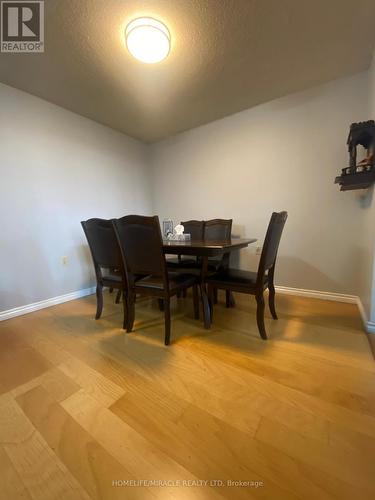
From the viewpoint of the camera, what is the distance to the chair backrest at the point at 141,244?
1.39m

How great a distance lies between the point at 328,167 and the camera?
2158mm

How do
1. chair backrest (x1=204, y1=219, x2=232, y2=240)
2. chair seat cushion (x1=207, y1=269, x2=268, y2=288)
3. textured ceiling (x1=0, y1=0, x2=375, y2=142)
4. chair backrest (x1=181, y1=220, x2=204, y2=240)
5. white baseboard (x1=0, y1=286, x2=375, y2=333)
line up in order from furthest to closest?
1. chair backrest (x1=181, y1=220, x2=204, y2=240)
2. chair backrest (x1=204, y1=219, x2=232, y2=240)
3. white baseboard (x1=0, y1=286, x2=375, y2=333)
4. chair seat cushion (x1=207, y1=269, x2=268, y2=288)
5. textured ceiling (x1=0, y1=0, x2=375, y2=142)

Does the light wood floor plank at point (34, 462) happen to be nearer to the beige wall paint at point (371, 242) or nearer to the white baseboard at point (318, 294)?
the beige wall paint at point (371, 242)

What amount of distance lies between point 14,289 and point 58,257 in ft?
1.76

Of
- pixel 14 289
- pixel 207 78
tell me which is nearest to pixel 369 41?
pixel 207 78

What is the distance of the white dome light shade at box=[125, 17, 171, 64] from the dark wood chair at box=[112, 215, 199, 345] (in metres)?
1.24

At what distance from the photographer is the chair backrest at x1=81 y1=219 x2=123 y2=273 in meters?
1.64

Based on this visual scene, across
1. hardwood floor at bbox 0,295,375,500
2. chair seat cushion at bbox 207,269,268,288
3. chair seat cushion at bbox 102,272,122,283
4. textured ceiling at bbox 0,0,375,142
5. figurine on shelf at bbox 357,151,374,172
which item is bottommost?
hardwood floor at bbox 0,295,375,500

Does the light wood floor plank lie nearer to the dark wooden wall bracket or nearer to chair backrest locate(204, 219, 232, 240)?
chair backrest locate(204, 219, 232, 240)

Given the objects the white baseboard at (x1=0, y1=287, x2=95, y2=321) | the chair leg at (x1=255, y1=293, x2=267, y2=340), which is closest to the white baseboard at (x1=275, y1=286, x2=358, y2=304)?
the chair leg at (x1=255, y1=293, x2=267, y2=340)

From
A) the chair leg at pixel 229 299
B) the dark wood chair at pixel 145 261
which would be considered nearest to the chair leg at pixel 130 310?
the dark wood chair at pixel 145 261

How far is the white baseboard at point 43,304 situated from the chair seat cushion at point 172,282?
1.44 meters

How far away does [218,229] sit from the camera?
2.61m

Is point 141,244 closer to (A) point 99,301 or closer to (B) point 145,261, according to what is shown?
(B) point 145,261
